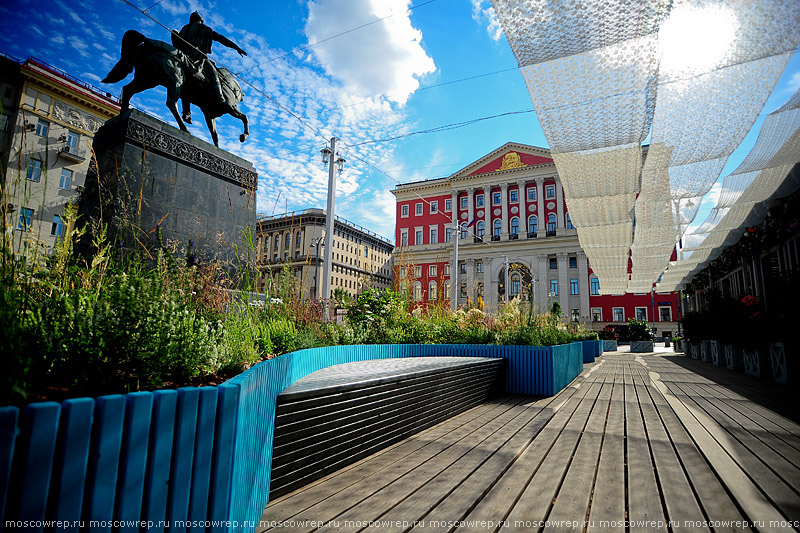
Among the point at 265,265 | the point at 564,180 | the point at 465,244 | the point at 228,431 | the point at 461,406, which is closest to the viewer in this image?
the point at 228,431

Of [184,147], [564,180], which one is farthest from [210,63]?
[564,180]

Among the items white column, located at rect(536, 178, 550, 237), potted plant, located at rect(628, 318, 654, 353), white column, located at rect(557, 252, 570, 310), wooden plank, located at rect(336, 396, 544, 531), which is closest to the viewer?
wooden plank, located at rect(336, 396, 544, 531)

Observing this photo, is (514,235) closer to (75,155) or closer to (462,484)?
(75,155)

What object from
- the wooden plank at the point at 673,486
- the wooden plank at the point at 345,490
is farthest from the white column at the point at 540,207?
the wooden plank at the point at 345,490

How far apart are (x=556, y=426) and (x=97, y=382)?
317 centimetres

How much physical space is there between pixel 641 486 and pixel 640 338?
72.1ft

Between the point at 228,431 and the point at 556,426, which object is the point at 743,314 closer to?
the point at 556,426

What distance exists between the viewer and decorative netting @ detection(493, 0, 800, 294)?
2363 millimetres

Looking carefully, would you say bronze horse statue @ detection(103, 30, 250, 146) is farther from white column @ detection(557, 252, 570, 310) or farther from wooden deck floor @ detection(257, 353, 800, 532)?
white column @ detection(557, 252, 570, 310)

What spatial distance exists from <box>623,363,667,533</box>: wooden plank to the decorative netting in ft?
8.11

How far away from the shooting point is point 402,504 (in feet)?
5.56

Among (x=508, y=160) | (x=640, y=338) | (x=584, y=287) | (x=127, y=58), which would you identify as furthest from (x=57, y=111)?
(x=584, y=287)

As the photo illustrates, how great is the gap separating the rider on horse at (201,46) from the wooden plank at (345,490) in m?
4.84

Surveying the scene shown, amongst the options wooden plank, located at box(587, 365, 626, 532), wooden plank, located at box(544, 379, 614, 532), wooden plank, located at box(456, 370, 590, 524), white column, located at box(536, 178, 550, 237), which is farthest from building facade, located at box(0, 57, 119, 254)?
white column, located at box(536, 178, 550, 237)
